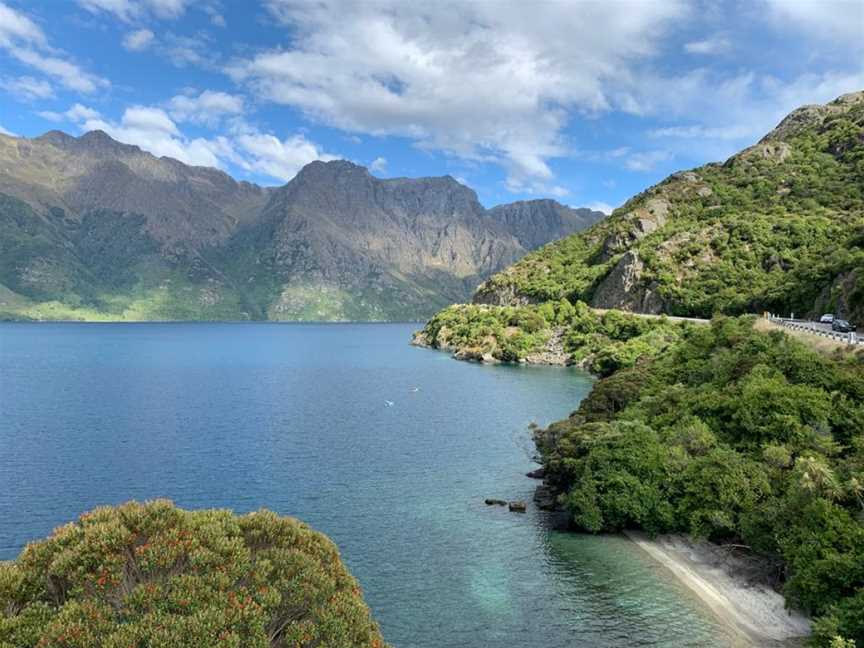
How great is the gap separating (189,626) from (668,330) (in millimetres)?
154816

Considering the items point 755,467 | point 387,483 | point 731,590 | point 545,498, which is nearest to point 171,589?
point 731,590

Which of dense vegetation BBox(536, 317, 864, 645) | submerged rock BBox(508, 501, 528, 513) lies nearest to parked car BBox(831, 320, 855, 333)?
dense vegetation BBox(536, 317, 864, 645)

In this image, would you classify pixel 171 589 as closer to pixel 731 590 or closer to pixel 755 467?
pixel 731 590

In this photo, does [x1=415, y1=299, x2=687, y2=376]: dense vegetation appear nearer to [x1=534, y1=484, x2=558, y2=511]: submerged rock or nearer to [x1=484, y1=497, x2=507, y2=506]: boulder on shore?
[x1=534, y1=484, x2=558, y2=511]: submerged rock

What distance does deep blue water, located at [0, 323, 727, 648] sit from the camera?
3900 cm

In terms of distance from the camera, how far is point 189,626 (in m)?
16.3

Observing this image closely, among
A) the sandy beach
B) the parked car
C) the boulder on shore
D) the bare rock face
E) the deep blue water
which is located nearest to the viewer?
the sandy beach

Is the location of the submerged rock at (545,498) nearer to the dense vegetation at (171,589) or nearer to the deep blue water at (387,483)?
the deep blue water at (387,483)

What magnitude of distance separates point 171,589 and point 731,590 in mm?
39414

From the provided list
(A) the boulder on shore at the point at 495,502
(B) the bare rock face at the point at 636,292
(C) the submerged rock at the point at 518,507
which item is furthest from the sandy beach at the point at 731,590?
(B) the bare rock face at the point at 636,292

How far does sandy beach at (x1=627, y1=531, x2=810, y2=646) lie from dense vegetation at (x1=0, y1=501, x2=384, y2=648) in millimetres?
28680

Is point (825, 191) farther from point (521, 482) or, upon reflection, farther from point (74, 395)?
point (74, 395)

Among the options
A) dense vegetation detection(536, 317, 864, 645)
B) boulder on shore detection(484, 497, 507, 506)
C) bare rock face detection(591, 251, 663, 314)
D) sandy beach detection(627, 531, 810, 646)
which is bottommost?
boulder on shore detection(484, 497, 507, 506)

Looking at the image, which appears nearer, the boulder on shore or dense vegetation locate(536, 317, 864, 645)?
dense vegetation locate(536, 317, 864, 645)
